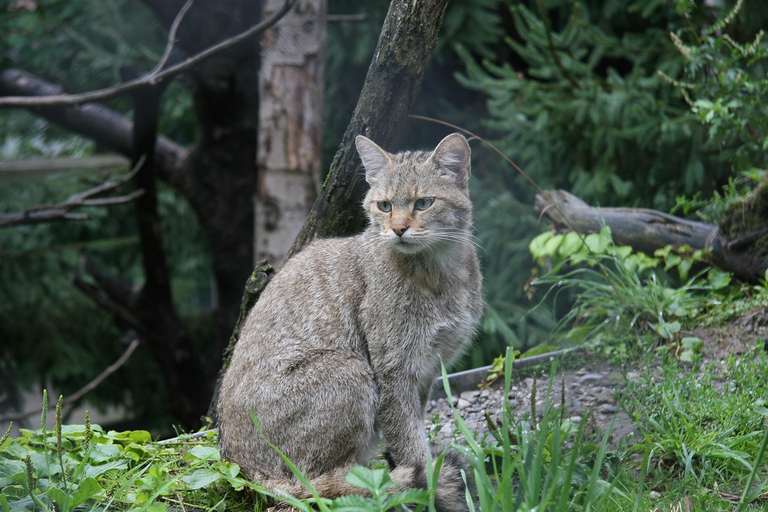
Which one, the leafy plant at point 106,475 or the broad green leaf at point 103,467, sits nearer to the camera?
the leafy plant at point 106,475

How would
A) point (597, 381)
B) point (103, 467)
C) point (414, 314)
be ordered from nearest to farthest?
1. point (103, 467)
2. point (414, 314)
3. point (597, 381)

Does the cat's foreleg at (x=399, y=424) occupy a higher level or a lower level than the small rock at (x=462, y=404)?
higher

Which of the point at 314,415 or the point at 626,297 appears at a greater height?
the point at 626,297

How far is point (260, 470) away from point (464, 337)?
1251mm

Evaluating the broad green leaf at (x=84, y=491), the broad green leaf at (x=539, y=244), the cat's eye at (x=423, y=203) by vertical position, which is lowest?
the broad green leaf at (x=84, y=491)

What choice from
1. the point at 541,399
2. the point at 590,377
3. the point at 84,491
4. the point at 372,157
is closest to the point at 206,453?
the point at 84,491

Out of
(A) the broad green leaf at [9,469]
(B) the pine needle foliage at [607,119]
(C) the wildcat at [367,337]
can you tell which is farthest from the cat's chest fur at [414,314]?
(B) the pine needle foliage at [607,119]

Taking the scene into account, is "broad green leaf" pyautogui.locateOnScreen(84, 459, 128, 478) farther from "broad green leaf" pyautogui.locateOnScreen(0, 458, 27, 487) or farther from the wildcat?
the wildcat

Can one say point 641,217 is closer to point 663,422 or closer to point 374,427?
point 663,422

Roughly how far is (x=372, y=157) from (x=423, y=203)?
1.40ft

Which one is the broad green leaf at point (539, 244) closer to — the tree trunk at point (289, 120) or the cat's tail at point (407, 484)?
the tree trunk at point (289, 120)

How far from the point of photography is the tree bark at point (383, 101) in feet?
11.9

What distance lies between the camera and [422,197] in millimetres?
3221

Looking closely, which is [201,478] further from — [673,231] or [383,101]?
[673,231]
